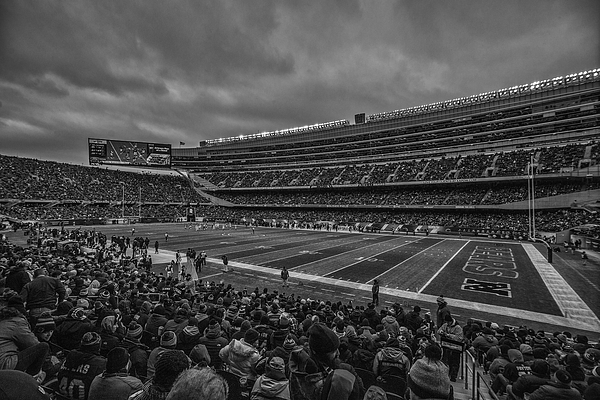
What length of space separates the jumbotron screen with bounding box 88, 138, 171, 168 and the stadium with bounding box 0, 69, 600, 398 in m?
0.24

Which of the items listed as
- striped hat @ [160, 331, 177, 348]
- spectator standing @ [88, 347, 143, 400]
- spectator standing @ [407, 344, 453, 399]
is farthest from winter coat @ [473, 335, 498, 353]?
spectator standing @ [88, 347, 143, 400]

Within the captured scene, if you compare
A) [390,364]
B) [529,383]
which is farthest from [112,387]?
[529,383]

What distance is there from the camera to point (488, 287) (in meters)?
18.0

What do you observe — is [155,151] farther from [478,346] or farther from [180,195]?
[478,346]

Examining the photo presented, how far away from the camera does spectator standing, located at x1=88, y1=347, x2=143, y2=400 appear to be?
117 inches

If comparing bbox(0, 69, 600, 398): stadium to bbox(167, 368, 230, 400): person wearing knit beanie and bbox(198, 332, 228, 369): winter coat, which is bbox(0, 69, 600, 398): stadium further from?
bbox(167, 368, 230, 400): person wearing knit beanie

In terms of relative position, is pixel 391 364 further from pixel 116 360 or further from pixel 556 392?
pixel 116 360

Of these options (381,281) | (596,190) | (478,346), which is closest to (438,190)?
(596,190)

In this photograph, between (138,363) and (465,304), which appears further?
(465,304)

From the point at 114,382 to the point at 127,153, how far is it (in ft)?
246

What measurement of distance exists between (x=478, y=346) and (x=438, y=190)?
6110 centimetres

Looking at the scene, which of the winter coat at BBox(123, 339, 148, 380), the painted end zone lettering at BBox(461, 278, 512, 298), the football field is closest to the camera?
the winter coat at BBox(123, 339, 148, 380)

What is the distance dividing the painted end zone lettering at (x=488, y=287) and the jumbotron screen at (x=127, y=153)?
6910 cm

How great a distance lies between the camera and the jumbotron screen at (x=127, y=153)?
63.6m
